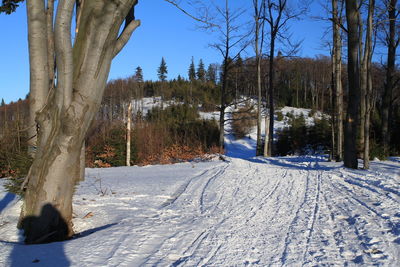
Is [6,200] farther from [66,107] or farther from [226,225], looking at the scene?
[226,225]

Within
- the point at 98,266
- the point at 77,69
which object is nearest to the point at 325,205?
the point at 98,266

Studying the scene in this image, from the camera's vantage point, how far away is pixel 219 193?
7.48 m

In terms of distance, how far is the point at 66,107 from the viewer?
4.16 m

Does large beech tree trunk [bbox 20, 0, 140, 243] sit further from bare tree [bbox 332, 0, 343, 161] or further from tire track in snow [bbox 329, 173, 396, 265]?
bare tree [bbox 332, 0, 343, 161]

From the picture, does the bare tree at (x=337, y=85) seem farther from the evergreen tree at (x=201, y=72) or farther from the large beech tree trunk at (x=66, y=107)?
the evergreen tree at (x=201, y=72)

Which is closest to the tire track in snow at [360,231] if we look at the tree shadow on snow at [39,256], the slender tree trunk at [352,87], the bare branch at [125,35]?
the tree shadow on snow at [39,256]

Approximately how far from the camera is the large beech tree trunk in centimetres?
411

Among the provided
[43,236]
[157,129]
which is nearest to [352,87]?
[43,236]

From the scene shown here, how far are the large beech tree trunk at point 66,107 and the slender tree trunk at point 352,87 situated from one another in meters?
9.27

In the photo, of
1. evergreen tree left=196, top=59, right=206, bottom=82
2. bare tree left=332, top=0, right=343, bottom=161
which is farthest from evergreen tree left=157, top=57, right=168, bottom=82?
bare tree left=332, top=0, right=343, bottom=161

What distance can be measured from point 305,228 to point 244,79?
66.9ft

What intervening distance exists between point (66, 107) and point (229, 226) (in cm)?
271

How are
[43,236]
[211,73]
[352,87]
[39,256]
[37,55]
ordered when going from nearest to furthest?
[39,256] < [43,236] < [37,55] < [352,87] < [211,73]

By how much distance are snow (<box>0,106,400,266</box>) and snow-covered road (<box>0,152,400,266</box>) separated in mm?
12
